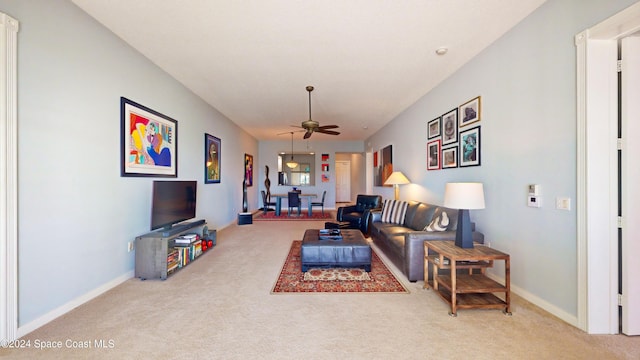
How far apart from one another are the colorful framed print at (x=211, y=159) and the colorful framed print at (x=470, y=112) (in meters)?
4.68

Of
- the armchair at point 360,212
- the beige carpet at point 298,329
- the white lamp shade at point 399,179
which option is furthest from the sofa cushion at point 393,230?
the white lamp shade at point 399,179

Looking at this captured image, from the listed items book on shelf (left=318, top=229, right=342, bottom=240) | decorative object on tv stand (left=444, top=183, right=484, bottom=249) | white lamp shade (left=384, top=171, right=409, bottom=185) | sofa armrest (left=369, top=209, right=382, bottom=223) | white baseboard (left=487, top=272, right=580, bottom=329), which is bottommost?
white baseboard (left=487, top=272, right=580, bottom=329)

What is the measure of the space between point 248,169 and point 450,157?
20.9ft

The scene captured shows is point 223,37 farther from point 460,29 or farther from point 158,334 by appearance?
point 158,334

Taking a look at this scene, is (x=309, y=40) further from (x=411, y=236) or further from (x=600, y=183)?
(x=600, y=183)

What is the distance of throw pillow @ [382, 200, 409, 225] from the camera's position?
14.8 feet

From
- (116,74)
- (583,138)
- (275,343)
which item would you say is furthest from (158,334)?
(583,138)

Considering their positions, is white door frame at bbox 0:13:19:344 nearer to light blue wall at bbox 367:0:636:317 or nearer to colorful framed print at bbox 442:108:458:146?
light blue wall at bbox 367:0:636:317

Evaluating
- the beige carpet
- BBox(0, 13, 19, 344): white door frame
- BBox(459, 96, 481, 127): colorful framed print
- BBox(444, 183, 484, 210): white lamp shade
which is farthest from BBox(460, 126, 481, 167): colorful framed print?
BBox(0, 13, 19, 344): white door frame

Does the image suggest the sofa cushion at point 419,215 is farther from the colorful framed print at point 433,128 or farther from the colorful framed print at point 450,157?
Answer: the colorful framed print at point 433,128

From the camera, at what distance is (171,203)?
3404mm

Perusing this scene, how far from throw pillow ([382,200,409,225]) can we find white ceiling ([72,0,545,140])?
2.09m

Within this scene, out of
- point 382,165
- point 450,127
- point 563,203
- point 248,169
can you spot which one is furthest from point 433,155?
point 248,169

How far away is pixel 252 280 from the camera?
2.98 meters
